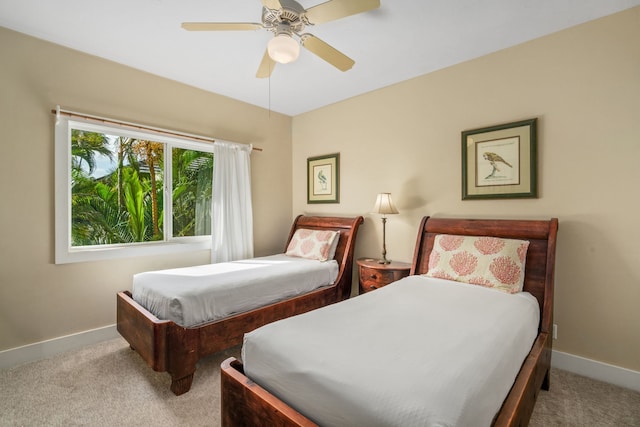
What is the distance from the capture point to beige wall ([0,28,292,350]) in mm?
2273

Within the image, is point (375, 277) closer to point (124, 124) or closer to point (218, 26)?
point (218, 26)

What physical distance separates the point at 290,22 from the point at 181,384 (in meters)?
2.44

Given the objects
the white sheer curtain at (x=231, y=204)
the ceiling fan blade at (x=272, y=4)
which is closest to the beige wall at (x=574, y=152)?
the ceiling fan blade at (x=272, y=4)

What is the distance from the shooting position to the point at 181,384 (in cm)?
195

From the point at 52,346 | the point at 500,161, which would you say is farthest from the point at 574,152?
the point at 52,346

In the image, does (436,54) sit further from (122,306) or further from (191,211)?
(122,306)

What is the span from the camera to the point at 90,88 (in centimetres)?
262

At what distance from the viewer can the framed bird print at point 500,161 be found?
238 cm

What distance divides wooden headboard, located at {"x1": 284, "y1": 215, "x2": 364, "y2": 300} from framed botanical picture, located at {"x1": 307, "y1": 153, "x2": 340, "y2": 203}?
31 cm

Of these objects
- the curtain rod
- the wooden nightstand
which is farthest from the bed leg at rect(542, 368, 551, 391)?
the curtain rod

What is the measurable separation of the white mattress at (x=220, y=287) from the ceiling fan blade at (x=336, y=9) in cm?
192

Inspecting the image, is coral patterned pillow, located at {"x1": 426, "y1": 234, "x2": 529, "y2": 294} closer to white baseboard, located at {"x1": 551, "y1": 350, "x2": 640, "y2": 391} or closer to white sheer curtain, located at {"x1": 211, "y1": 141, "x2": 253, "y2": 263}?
white baseboard, located at {"x1": 551, "y1": 350, "x2": 640, "y2": 391}

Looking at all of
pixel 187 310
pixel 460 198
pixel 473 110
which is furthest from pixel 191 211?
pixel 473 110

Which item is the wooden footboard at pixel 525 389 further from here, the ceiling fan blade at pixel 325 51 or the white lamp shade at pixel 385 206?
the ceiling fan blade at pixel 325 51
